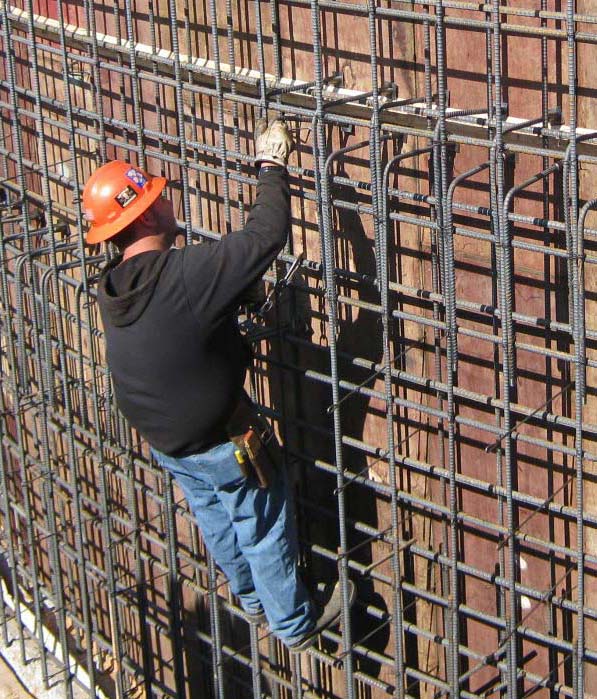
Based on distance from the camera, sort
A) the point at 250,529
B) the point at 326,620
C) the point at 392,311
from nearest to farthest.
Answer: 1. the point at 392,311
2. the point at 250,529
3. the point at 326,620

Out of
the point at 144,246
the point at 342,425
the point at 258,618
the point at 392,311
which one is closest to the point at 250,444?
the point at 342,425

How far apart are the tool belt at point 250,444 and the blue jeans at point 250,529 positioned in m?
0.03

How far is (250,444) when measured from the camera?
4.89m

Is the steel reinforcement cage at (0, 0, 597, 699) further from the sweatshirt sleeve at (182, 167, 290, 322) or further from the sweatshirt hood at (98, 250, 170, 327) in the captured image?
the sweatshirt hood at (98, 250, 170, 327)

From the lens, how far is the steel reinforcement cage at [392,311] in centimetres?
424

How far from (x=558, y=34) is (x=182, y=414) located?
190cm

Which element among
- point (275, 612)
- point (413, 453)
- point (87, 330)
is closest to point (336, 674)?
point (275, 612)

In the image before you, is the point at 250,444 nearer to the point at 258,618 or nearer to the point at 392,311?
the point at 392,311

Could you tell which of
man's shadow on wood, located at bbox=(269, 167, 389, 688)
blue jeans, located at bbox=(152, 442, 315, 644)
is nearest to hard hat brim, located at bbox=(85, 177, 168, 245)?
man's shadow on wood, located at bbox=(269, 167, 389, 688)

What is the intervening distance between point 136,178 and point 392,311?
1.06 m

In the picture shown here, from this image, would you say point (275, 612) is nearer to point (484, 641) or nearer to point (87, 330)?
point (484, 641)

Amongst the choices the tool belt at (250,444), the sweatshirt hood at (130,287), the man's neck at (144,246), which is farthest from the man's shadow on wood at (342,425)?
the sweatshirt hood at (130,287)

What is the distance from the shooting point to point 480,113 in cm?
429

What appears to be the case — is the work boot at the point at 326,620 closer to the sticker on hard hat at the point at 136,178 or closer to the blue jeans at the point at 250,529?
the blue jeans at the point at 250,529
